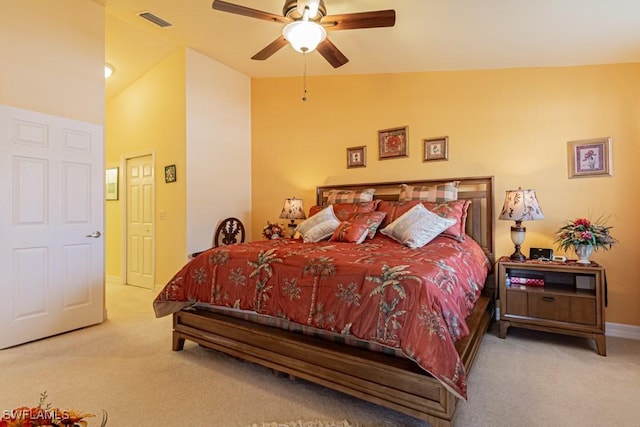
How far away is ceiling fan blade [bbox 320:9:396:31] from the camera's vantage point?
2.26 meters

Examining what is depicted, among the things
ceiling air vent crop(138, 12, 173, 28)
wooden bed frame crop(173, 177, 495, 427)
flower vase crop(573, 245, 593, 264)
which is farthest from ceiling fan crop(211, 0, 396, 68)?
flower vase crop(573, 245, 593, 264)

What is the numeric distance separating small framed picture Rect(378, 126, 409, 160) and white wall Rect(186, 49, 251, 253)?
212 cm

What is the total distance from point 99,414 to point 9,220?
6.58 ft

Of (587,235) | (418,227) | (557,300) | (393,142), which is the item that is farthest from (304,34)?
(557,300)

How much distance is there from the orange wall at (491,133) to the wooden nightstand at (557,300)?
436mm

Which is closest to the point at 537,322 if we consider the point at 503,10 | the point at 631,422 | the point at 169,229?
the point at 631,422

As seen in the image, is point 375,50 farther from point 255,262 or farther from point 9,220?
point 9,220

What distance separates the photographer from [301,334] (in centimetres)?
204

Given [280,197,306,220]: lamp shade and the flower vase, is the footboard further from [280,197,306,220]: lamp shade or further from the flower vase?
[280,197,306,220]: lamp shade

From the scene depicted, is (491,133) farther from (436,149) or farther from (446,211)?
(446,211)

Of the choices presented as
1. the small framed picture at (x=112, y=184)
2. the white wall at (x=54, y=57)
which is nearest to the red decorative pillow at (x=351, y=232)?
the white wall at (x=54, y=57)

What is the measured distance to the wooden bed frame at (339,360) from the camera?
5.10ft

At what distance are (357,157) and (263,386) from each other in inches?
117

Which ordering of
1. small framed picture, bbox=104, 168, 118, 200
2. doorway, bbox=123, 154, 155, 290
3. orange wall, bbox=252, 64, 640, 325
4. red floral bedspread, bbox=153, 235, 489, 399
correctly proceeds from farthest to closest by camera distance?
1. small framed picture, bbox=104, 168, 118, 200
2. doorway, bbox=123, 154, 155, 290
3. orange wall, bbox=252, 64, 640, 325
4. red floral bedspread, bbox=153, 235, 489, 399
